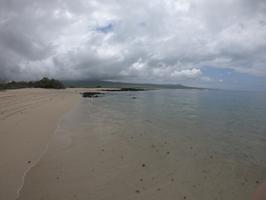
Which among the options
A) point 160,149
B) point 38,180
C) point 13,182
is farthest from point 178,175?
point 13,182

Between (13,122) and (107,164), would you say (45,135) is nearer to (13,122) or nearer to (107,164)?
(13,122)

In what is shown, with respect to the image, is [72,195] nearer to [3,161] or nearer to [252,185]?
[3,161]

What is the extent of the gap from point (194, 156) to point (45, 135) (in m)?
7.38

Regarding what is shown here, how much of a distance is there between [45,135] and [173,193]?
782cm

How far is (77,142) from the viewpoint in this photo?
11156 millimetres

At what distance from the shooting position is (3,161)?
752 cm

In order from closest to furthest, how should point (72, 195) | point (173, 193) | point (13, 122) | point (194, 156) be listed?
point (72, 195), point (173, 193), point (194, 156), point (13, 122)

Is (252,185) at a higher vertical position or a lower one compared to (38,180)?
lower

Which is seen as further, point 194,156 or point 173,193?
point 194,156

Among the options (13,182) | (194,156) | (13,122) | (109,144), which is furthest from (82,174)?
(13,122)

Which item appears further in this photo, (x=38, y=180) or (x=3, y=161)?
(x=3, y=161)

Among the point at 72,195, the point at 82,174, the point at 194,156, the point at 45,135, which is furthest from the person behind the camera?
the point at 45,135

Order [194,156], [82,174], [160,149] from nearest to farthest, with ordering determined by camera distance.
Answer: [82,174], [194,156], [160,149]

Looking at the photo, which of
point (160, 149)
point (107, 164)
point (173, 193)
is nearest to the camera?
point (173, 193)
